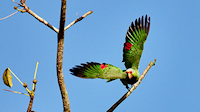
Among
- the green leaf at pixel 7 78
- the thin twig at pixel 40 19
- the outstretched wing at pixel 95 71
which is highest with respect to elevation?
the thin twig at pixel 40 19

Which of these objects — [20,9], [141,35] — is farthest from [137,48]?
[20,9]

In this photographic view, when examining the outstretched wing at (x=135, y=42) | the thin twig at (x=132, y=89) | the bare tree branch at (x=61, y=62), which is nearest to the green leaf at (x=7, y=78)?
the bare tree branch at (x=61, y=62)

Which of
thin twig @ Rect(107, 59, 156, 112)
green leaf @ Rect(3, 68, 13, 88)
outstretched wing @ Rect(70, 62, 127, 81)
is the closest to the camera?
green leaf @ Rect(3, 68, 13, 88)

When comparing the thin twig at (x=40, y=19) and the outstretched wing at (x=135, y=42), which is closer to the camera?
the thin twig at (x=40, y=19)

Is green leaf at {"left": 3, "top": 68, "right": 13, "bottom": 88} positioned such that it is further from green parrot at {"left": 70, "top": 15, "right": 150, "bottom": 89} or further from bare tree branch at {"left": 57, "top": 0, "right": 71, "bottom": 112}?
green parrot at {"left": 70, "top": 15, "right": 150, "bottom": 89}

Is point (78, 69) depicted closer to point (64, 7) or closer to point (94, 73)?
point (94, 73)

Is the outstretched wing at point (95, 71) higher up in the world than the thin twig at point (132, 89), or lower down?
higher up

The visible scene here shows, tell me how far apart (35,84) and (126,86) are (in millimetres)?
4076

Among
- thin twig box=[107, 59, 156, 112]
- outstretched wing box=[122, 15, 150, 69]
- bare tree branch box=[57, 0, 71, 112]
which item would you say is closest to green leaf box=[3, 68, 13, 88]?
bare tree branch box=[57, 0, 71, 112]

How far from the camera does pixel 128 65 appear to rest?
716cm

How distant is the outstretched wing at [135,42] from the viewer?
23.4 ft

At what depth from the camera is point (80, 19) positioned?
15.0 feet

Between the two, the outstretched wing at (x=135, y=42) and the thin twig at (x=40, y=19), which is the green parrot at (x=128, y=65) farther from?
the thin twig at (x=40, y=19)

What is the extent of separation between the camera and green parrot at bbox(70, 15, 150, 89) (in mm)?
6082
